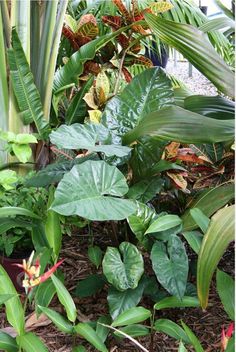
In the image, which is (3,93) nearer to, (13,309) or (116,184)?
(116,184)

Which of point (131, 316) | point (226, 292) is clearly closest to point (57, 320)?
point (131, 316)

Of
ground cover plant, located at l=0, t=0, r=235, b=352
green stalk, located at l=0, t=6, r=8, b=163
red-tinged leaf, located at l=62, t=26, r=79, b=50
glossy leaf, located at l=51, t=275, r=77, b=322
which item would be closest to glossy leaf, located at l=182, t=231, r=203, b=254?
ground cover plant, located at l=0, t=0, r=235, b=352

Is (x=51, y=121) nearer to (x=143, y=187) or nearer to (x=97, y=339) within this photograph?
(x=143, y=187)

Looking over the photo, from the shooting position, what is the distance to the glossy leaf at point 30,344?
90 cm

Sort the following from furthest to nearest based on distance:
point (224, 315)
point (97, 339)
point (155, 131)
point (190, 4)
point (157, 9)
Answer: point (190, 4)
point (157, 9)
point (224, 315)
point (155, 131)
point (97, 339)

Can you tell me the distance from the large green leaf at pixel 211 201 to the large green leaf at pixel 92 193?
0.24 m

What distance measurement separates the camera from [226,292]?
38.4 inches

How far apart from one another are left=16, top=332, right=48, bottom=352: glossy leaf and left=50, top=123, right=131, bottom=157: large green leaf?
44cm

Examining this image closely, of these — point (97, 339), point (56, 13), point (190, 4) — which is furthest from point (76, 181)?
point (190, 4)

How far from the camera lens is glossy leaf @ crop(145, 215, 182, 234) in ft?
3.49

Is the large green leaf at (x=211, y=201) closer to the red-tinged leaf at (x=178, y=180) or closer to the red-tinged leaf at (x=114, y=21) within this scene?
the red-tinged leaf at (x=178, y=180)

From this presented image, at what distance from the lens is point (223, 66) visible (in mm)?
1111

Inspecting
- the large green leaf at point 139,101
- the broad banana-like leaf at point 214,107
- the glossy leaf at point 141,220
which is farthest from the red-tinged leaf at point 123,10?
the glossy leaf at point 141,220

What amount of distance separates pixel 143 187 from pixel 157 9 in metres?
0.73
